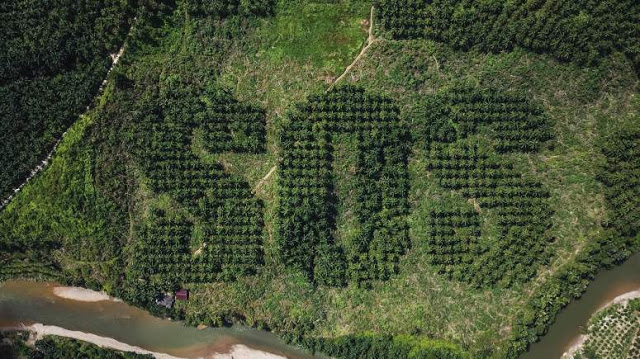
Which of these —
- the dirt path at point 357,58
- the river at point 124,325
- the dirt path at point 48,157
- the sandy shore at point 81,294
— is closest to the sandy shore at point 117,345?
the river at point 124,325

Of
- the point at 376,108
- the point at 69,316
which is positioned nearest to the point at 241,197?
the point at 376,108

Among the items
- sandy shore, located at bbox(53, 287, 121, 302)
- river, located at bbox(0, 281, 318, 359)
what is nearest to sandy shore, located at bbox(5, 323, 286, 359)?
river, located at bbox(0, 281, 318, 359)

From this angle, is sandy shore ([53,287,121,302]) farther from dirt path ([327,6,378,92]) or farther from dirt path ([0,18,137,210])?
dirt path ([327,6,378,92])

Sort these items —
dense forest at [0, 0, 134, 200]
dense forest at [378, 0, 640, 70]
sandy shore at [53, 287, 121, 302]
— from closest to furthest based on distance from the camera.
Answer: dense forest at [378, 0, 640, 70] → dense forest at [0, 0, 134, 200] → sandy shore at [53, 287, 121, 302]

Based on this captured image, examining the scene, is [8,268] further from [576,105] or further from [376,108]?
[576,105]

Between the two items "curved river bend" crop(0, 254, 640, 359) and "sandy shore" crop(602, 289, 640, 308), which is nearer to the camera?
"sandy shore" crop(602, 289, 640, 308)

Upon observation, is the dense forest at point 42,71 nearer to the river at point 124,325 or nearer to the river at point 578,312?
the river at point 124,325

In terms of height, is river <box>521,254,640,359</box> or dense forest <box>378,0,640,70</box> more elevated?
dense forest <box>378,0,640,70</box>
